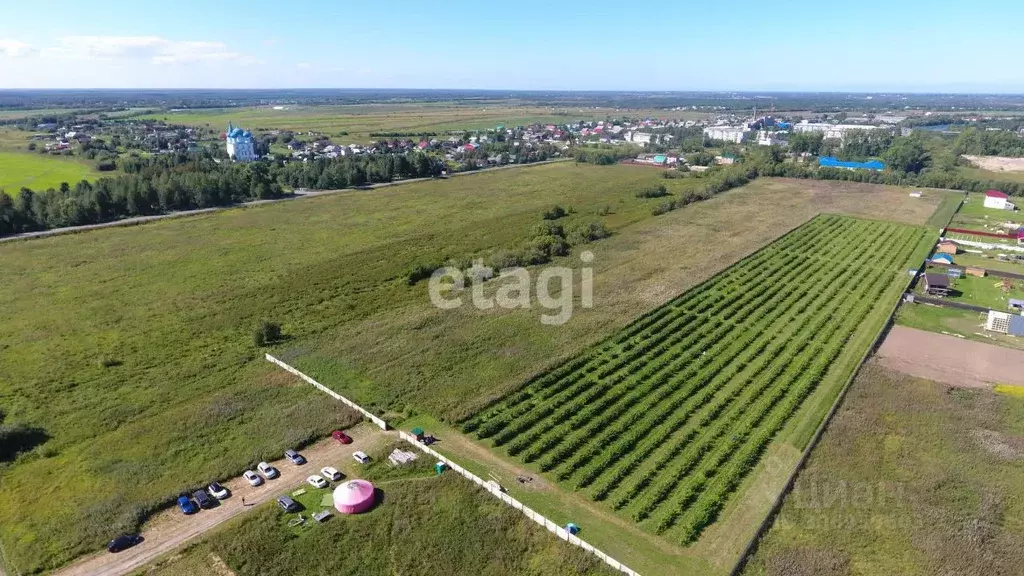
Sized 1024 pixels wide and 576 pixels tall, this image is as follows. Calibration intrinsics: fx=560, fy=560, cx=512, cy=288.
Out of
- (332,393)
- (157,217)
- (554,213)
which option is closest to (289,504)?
(332,393)

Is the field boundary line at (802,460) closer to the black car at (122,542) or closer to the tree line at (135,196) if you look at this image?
the black car at (122,542)

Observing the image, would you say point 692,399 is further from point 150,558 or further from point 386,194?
point 386,194

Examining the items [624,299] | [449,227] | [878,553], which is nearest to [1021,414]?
[878,553]

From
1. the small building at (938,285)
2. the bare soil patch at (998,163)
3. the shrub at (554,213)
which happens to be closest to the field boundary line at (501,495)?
the small building at (938,285)

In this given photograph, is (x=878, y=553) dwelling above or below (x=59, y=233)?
below

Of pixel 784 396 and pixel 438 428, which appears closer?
pixel 438 428

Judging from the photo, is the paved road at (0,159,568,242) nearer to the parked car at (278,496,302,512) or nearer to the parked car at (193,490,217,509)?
the parked car at (193,490,217,509)

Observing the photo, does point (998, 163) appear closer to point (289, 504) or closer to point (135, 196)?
point (289, 504)
